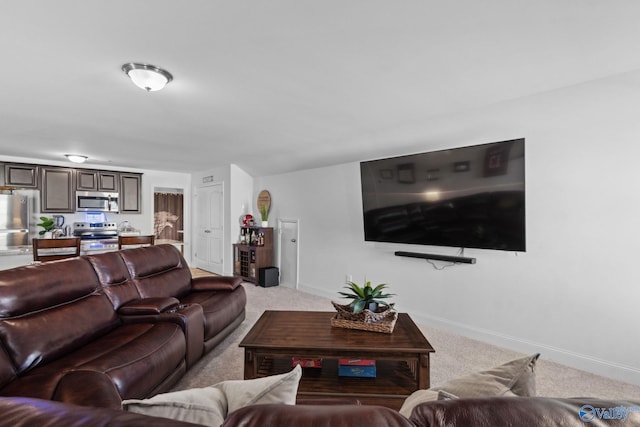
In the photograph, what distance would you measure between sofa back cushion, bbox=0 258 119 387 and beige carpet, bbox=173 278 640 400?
782 millimetres

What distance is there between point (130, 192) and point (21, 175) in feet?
5.42

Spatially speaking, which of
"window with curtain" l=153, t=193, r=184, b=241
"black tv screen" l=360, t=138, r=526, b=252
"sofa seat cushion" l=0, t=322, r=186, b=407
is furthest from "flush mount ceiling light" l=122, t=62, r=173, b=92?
"window with curtain" l=153, t=193, r=184, b=241

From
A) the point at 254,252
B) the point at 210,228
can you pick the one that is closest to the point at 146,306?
the point at 254,252

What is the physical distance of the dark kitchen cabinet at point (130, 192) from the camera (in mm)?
6379

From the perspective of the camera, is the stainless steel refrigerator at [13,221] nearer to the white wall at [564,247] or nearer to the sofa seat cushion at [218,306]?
the sofa seat cushion at [218,306]

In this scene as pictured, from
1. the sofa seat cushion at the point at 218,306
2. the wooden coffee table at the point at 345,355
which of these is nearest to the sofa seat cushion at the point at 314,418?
the wooden coffee table at the point at 345,355

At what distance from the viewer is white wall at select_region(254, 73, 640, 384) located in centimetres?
239

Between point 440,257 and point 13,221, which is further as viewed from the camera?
point 13,221

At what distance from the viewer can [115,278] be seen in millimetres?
2588

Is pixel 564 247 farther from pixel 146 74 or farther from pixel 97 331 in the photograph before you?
pixel 97 331

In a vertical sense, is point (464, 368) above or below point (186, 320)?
below

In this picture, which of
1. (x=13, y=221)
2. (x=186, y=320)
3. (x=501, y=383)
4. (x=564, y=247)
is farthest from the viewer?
(x=13, y=221)

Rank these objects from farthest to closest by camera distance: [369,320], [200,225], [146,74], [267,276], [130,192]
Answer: [200,225] → [130,192] → [267,276] → [369,320] → [146,74]

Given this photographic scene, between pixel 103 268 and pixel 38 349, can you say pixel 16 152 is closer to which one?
pixel 103 268
